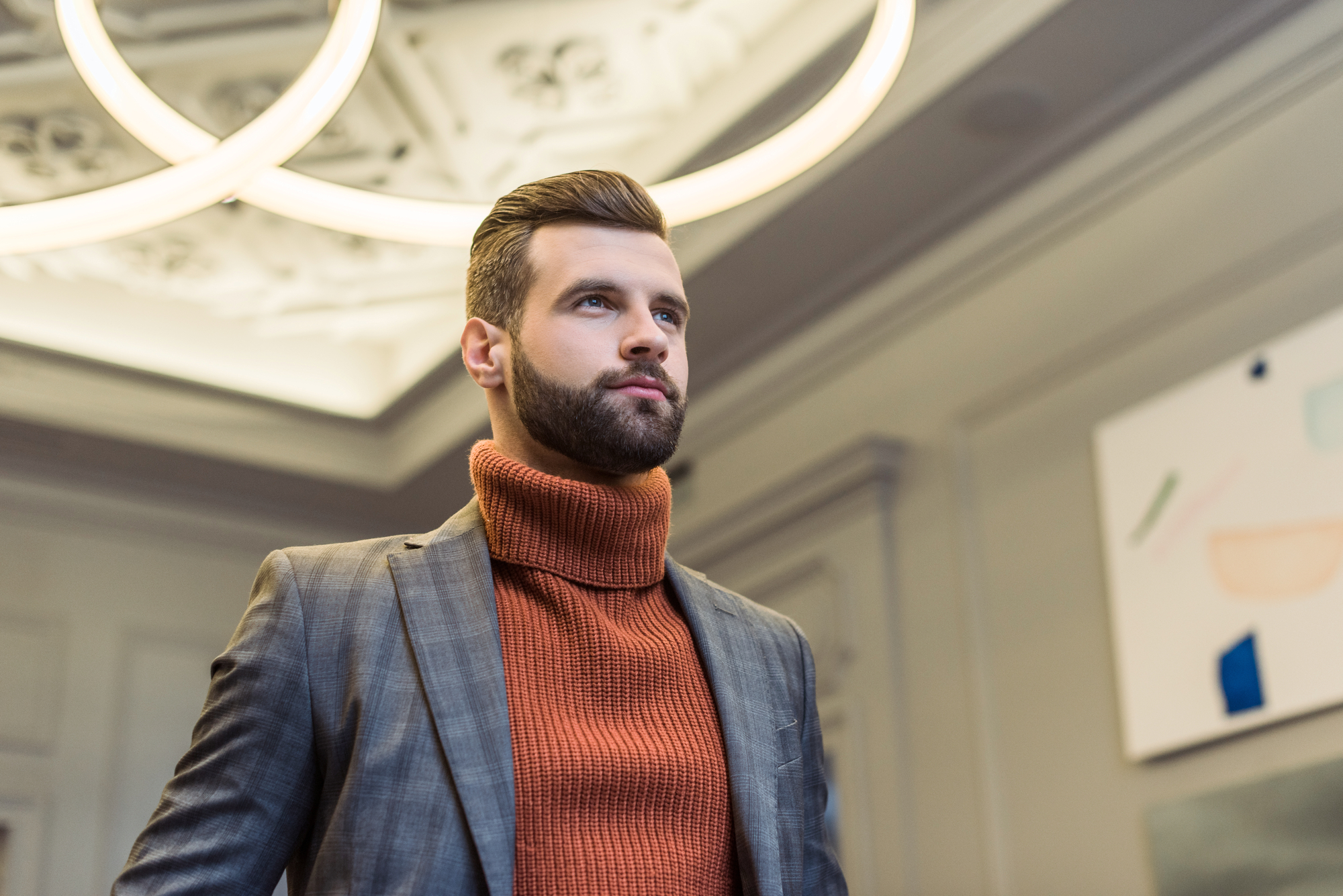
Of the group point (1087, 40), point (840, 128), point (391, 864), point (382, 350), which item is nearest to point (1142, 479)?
point (1087, 40)

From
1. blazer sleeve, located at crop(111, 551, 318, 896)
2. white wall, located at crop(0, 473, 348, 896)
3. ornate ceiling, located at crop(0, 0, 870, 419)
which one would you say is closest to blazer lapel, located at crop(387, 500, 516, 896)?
blazer sleeve, located at crop(111, 551, 318, 896)

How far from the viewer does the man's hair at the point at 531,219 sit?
5.19 feet

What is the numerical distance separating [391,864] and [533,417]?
1.58 ft

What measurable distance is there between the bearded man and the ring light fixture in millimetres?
936

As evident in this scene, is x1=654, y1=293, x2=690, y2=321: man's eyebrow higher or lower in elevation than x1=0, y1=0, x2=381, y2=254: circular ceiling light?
lower

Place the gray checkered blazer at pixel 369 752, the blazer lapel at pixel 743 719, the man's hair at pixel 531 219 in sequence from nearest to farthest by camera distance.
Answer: the gray checkered blazer at pixel 369 752 → the blazer lapel at pixel 743 719 → the man's hair at pixel 531 219

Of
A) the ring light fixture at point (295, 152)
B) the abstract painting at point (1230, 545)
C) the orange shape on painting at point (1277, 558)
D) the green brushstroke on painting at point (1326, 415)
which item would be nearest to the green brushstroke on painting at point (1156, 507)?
the abstract painting at point (1230, 545)

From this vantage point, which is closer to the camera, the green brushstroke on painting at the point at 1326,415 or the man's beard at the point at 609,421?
the man's beard at the point at 609,421

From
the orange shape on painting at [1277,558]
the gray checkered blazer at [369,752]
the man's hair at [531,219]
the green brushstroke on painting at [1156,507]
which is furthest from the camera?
the green brushstroke on painting at [1156,507]

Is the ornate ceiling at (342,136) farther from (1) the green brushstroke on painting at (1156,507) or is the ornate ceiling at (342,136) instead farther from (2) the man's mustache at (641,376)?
(2) the man's mustache at (641,376)

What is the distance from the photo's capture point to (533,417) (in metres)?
1.50

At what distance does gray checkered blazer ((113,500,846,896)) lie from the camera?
1.24 meters

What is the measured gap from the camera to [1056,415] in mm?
4160

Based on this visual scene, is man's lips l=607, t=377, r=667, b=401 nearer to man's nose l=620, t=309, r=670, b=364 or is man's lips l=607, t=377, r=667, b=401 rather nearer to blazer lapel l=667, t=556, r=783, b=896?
man's nose l=620, t=309, r=670, b=364
